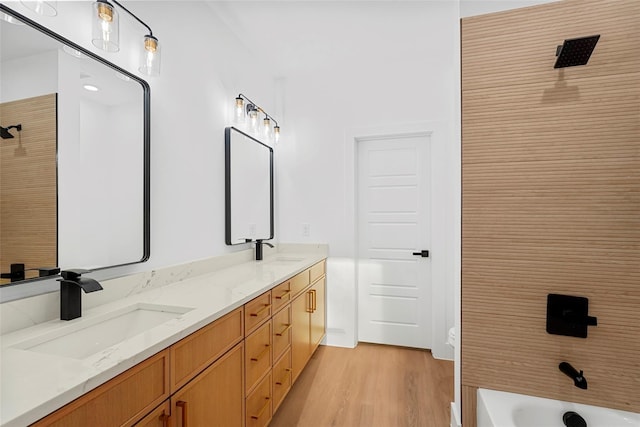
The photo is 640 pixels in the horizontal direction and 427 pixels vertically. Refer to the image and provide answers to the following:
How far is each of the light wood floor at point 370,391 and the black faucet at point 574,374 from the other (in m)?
0.85

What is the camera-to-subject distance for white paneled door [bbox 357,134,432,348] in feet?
9.42

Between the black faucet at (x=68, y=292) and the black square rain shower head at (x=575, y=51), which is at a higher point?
the black square rain shower head at (x=575, y=51)

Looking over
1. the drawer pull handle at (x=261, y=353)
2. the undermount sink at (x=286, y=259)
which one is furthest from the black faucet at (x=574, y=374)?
the undermount sink at (x=286, y=259)

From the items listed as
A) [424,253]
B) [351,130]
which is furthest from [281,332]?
[351,130]

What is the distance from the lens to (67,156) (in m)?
1.19

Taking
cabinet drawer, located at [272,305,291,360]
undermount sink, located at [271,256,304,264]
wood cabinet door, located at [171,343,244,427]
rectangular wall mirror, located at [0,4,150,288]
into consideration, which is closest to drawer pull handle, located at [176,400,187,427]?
wood cabinet door, located at [171,343,244,427]

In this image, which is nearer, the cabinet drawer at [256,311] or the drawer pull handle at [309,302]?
the cabinet drawer at [256,311]

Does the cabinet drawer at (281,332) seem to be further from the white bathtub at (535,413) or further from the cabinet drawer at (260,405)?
the white bathtub at (535,413)

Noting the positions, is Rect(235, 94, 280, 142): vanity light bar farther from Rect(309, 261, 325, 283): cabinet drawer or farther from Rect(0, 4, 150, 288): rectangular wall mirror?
Rect(309, 261, 325, 283): cabinet drawer

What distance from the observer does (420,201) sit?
287 cm

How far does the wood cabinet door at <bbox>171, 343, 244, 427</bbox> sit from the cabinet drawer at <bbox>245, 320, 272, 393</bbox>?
6 cm

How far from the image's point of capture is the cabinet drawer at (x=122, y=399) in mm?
682

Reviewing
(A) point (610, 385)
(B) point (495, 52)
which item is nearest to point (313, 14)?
(B) point (495, 52)

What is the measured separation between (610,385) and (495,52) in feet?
5.45
